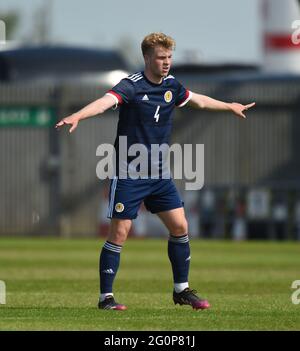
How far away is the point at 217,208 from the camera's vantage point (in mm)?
36094

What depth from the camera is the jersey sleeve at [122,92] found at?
12.4 metres

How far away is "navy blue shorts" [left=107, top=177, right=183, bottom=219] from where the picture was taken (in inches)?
496

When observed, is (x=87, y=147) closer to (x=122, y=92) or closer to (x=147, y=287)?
(x=147, y=287)

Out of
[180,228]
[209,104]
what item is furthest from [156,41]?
[180,228]

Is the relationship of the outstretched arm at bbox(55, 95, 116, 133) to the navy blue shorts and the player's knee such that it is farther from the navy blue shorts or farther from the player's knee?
the player's knee

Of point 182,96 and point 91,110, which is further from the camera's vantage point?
point 182,96

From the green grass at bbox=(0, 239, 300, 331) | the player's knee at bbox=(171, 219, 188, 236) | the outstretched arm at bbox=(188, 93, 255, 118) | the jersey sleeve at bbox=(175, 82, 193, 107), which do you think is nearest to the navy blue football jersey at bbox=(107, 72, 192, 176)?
the jersey sleeve at bbox=(175, 82, 193, 107)

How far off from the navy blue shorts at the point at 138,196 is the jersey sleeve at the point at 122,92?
769 millimetres

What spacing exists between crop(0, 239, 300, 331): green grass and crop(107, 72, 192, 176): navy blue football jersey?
163 cm

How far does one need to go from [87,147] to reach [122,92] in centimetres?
2567

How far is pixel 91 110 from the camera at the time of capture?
1198cm

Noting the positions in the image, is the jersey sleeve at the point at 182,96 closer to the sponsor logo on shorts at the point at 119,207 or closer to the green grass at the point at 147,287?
the sponsor logo on shorts at the point at 119,207
